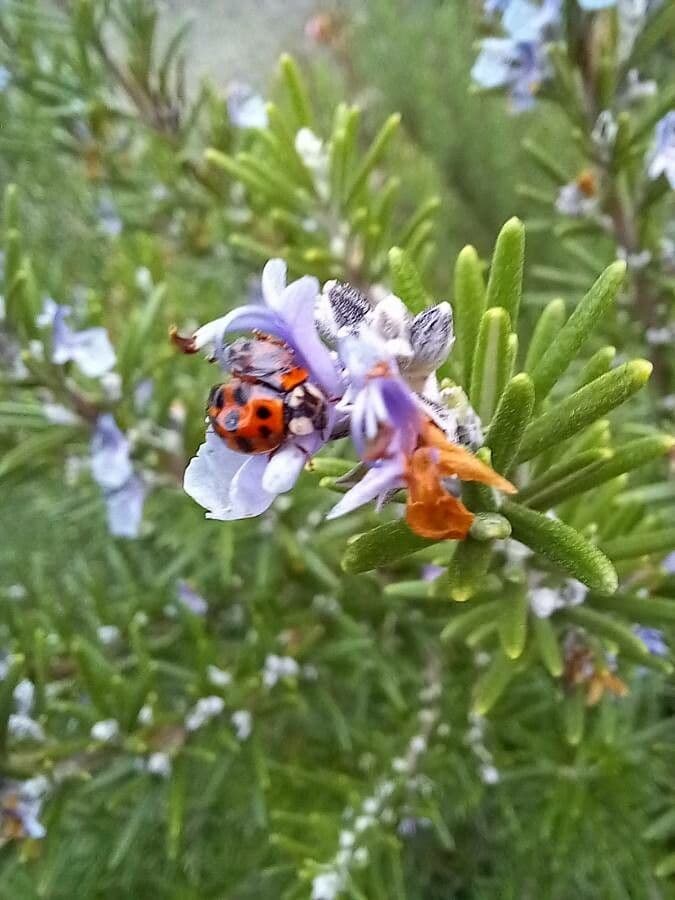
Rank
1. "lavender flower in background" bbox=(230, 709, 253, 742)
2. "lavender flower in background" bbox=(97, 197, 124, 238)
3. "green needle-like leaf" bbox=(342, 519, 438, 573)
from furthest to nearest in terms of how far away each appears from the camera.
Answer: "lavender flower in background" bbox=(97, 197, 124, 238)
"lavender flower in background" bbox=(230, 709, 253, 742)
"green needle-like leaf" bbox=(342, 519, 438, 573)

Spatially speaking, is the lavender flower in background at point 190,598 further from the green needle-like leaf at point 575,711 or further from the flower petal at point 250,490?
the flower petal at point 250,490

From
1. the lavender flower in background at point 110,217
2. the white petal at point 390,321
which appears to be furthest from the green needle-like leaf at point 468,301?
the lavender flower in background at point 110,217

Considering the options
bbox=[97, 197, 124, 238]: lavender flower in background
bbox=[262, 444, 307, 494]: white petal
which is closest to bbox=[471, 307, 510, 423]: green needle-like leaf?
bbox=[262, 444, 307, 494]: white petal

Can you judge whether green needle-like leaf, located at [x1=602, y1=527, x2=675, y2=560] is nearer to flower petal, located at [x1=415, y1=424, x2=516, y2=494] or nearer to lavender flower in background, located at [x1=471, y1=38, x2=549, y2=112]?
flower petal, located at [x1=415, y1=424, x2=516, y2=494]

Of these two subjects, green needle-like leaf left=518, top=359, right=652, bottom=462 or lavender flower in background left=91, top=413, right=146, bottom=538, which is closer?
green needle-like leaf left=518, top=359, right=652, bottom=462

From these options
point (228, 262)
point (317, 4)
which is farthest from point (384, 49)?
point (228, 262)

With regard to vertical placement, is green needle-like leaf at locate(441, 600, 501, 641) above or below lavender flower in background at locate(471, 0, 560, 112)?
below

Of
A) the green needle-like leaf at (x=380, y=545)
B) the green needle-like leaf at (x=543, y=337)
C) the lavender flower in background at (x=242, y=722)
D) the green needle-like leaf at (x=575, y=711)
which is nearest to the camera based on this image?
the green needle-like leaf at (x=380, y=545)
